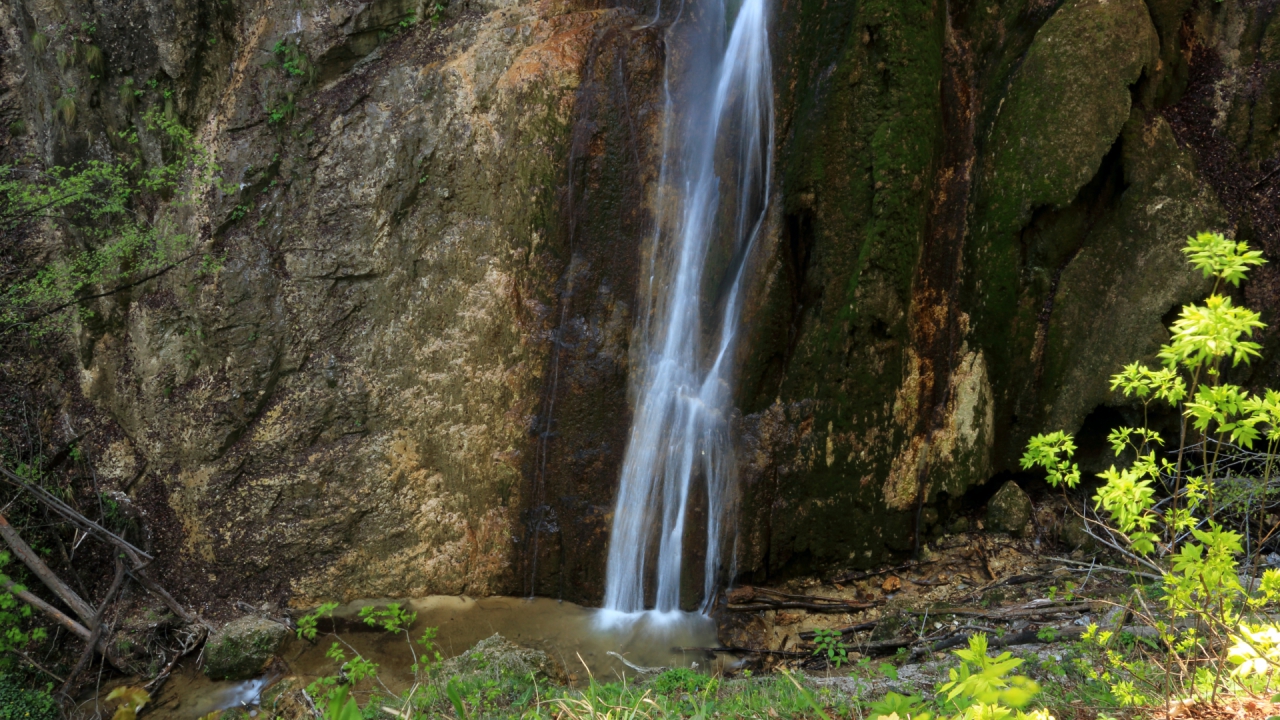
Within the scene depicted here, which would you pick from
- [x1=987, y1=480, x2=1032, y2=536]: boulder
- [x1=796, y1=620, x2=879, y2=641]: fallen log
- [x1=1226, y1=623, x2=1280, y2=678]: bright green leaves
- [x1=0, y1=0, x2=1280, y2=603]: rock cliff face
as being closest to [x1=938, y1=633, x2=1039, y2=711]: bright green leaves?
[x1=1226, y1=623, x2=1280, y2=678]: bright green leaves

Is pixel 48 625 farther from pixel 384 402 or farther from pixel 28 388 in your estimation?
pixel 384 402

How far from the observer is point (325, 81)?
7.20 m

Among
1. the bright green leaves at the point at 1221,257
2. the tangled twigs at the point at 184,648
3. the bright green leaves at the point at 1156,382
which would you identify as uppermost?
the bright green leaves at the point at 1221,257

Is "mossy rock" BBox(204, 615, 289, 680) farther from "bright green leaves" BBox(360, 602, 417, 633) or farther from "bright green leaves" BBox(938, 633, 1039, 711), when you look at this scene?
"bright green leaves" BBox(938, 633, 1039, 711)

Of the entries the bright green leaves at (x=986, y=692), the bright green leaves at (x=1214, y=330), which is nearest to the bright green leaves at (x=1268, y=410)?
the bright green leaves at (x=1214, y=330)

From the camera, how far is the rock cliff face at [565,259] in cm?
589

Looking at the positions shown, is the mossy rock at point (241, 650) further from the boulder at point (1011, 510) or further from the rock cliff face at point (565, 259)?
the boulder at point (1011, 510)

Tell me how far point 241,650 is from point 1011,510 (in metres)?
6.88

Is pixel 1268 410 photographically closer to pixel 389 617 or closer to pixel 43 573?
pixel 389 617

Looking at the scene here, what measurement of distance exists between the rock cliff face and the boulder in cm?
31

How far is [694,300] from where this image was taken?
6.46m

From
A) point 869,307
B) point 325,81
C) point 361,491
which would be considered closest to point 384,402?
point 361,491

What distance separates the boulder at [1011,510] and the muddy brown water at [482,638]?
273 centimetres

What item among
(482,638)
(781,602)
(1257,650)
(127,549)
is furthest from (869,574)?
(127,549)
